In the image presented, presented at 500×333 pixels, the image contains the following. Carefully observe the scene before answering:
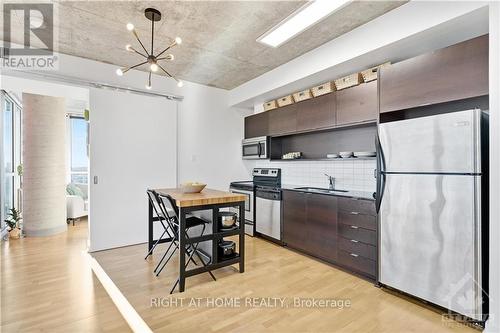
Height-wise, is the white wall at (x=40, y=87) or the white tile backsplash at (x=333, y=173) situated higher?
the white wall at (x=40, y=87)

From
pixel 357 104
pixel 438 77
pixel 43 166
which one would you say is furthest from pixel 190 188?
pixel 43 166

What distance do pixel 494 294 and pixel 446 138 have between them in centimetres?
119

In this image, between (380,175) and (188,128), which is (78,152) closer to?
(188,128)

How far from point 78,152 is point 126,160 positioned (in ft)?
12.5

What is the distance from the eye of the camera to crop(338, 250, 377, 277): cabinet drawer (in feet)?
8.68

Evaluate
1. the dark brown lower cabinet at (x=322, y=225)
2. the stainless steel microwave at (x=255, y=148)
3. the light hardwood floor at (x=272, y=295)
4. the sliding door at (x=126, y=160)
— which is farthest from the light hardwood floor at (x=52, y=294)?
the stainless steel microwave at (x=255, y=148)

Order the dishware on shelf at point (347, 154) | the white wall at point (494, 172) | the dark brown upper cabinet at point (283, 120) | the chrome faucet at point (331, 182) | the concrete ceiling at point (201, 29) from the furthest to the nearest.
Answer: the dark brown upper cabinet at point (283, 120) < the chrome faucet at point (331, 182) < the dishware on shelf at point (347, 154) < the concrete ceiling at point (201, 29) < the white wall at point (494, 172)

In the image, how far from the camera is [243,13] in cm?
252

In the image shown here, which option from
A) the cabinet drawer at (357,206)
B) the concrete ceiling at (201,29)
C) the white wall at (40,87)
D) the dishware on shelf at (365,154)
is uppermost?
the concrete ceiling at (201,29)

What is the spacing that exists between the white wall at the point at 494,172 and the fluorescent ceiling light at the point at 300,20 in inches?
44.9

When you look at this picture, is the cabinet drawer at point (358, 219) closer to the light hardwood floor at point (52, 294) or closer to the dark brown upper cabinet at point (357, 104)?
the dark brown upper cabinet at point (357, 104)

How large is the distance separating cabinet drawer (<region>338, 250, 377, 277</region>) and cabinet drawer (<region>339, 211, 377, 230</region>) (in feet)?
1.15

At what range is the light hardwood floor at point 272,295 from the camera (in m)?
1.96

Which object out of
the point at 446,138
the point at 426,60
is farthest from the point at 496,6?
the point at 446,138
